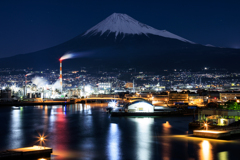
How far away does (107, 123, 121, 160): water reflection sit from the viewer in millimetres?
7341

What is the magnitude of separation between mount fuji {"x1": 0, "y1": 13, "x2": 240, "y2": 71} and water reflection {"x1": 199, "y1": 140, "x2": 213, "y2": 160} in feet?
171

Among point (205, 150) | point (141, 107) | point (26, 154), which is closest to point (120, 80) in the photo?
point (141, 107)

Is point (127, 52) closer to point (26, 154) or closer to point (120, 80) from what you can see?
point (120, 80)

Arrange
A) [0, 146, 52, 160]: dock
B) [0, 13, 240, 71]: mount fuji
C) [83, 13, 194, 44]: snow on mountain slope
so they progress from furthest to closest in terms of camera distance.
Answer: [83, 13, 194, 44]: snow on mountain slope
[0, 13, 240, 71]: mount fuji
[0, 146, 52, 160]: dock

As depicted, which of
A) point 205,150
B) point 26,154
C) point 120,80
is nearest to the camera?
point 26,154

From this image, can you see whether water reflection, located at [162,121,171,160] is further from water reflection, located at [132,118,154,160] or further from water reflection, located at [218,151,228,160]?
water reflection, located at [218,151,228,160]

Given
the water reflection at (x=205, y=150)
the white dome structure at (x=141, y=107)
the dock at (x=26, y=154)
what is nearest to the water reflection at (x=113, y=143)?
the dock at (x=26, y=154)

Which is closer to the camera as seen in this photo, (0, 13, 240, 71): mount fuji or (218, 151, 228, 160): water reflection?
(218, 151, 228, 160): water reflection

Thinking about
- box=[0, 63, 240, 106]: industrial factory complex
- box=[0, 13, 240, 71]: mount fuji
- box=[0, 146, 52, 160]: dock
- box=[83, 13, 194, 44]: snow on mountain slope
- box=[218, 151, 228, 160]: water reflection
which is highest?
box=[83, 13, 194, 44]: snow on mountain slope

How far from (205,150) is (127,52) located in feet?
197

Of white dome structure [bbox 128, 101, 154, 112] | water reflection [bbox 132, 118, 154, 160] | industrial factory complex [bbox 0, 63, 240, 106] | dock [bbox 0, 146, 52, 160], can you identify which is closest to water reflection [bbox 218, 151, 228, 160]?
water reflection [bbox 132, 118, 154, 160]

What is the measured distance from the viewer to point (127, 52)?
220ft

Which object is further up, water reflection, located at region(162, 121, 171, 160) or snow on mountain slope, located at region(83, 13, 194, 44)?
snow on mountain slope, located at region(83, 13, 194, 44)

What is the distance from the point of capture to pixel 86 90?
45.5 meters
